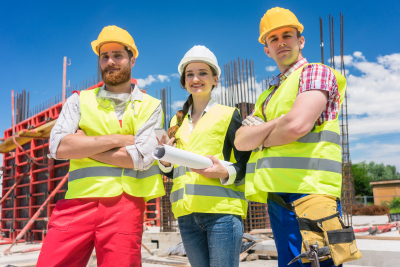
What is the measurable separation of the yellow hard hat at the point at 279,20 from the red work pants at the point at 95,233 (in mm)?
1474

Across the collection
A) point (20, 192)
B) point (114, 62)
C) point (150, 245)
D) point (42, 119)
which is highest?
point (42, 119)

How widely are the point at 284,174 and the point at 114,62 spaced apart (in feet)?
4.96

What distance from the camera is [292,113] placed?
1.69 metres

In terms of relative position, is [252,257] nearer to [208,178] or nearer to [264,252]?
[264,252]

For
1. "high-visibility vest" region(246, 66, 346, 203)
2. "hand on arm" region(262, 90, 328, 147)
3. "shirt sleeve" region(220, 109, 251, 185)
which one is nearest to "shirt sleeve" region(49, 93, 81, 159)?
"shirt sleeve" region(220, 109, 251, 185)

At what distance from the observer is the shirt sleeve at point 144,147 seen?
7.14 feet

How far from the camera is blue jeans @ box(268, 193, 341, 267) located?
5.66ft

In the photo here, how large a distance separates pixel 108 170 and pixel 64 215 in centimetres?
41

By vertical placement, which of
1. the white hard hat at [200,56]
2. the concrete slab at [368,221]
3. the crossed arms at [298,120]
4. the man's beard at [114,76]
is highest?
the white hard hat at [200,56]

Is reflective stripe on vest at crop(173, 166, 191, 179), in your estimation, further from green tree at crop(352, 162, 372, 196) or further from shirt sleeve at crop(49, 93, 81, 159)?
green tree at crop(352, 162, 372, 196)

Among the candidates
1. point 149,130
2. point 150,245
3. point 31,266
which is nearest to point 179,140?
point 149,130

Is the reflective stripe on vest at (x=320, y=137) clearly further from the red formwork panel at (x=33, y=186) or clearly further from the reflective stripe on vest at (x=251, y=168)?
the red formwork panel at (x=33, y=186)

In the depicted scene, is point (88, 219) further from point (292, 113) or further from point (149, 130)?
point (292, 113)

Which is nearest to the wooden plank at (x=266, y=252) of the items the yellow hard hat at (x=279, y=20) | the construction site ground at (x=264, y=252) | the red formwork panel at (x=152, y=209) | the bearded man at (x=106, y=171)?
the construction site ground at (x=264, y=252)
